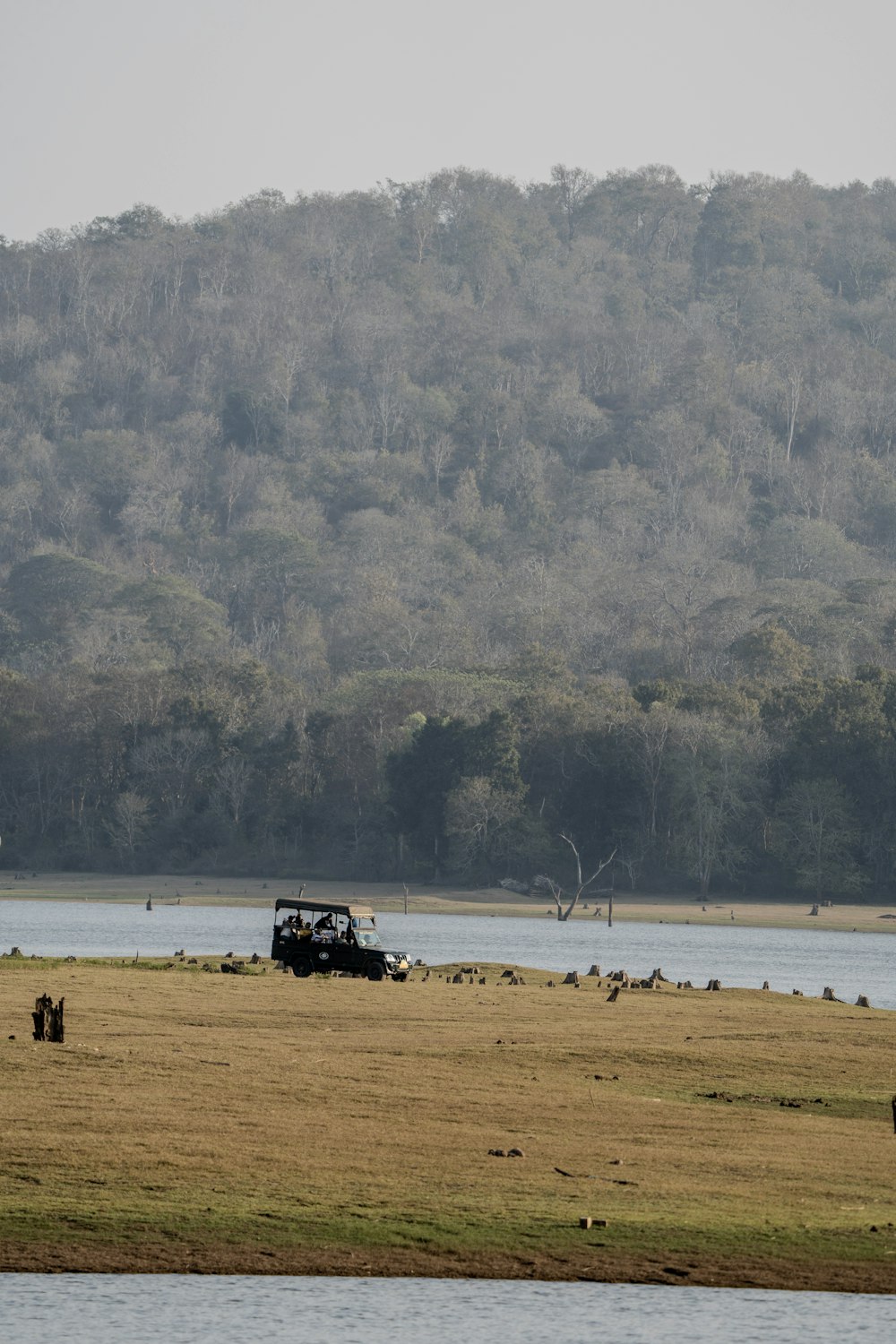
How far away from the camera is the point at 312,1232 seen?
19.2 meters

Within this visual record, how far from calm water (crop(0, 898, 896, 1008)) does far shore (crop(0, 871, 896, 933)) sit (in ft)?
3.76

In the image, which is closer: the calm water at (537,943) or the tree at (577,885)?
the calm water at (537,943)

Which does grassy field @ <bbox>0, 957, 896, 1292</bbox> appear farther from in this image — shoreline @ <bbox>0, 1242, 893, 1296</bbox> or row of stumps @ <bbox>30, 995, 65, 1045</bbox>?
row of stumps @ <bbox>30, 995, 65, 1045</bbox>

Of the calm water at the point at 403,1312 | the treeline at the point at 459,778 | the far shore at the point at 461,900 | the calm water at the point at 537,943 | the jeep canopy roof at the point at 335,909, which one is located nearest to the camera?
the calm water at the point at 403,1312

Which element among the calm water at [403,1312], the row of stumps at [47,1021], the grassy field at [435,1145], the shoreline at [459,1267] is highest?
the row of stumps at [47,1021]

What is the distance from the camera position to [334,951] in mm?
44656

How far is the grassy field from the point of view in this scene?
18.7 metres

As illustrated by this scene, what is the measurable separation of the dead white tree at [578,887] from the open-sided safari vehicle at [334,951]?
5937 centimetres

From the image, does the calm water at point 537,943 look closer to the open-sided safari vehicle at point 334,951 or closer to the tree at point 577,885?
the tree at point 577,885

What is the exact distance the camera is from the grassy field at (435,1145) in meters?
18.7

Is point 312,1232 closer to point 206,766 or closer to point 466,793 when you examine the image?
point 466,793

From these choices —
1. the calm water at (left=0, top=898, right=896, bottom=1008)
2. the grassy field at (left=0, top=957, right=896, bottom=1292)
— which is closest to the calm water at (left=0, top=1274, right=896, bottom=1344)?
the grassy field at (left=0, top=957, right=896, bottom=1292)

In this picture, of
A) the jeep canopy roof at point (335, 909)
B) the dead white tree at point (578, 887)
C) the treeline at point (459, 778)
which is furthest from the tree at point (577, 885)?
the jeep canopy roof at point (335, 909)

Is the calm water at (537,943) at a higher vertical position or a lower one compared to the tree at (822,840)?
lower
